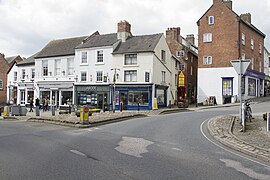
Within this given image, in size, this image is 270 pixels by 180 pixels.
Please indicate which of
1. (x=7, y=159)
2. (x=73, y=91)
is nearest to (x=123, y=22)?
(x=73, y=91)

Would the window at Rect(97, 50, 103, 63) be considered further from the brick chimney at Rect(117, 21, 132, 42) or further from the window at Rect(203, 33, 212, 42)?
the window at Rect(203, 33, 212, 42)

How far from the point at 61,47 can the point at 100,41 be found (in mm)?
7118

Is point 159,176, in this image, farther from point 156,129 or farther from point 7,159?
point 156,129

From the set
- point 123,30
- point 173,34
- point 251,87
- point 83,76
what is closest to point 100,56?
point 83,76

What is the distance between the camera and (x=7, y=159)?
8.16 metres

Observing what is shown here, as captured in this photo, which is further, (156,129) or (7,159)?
(156,129)

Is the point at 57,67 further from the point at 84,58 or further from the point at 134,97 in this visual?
the point at 134,97

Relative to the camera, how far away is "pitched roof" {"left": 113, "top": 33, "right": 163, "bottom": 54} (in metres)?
34.3

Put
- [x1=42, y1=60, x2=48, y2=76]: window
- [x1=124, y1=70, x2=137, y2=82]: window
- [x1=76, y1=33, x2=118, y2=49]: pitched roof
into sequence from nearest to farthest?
[x1=124, y1=70, x2=137, y2=82]: window < [x1=76, y1=33, x2=118, y2=49]: pitched roof < [x1=42, y1=60, x2=48, y2=76]: window

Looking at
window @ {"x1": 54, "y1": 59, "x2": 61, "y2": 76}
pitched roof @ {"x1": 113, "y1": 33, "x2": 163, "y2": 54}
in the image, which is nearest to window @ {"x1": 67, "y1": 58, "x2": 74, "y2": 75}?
window @ {"x1": 54, "y1": 59, "x2": 61, "y2": 76}

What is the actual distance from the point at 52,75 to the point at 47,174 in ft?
114

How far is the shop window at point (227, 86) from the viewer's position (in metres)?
38.9

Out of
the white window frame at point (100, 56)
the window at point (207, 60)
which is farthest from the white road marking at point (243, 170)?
the window at point (207, 60)

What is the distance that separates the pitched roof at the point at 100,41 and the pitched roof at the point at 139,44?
1.39 metres
